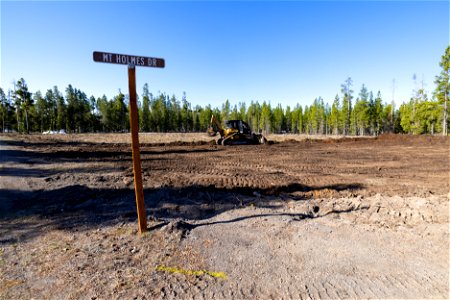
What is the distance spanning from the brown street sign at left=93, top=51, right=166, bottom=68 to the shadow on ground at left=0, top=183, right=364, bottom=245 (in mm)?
3105

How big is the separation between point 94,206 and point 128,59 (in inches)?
153

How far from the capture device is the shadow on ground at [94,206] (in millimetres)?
5102

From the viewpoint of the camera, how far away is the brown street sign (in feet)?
12.3

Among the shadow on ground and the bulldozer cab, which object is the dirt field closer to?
the shadow on ground

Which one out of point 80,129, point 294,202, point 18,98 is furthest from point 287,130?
point 294,202

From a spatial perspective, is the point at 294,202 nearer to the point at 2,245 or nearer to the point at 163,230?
the point at 163,230

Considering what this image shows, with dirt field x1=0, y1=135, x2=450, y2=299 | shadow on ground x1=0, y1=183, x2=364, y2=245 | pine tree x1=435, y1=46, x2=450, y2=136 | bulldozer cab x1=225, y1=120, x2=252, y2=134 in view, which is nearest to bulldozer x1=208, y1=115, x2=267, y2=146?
bulldozer cab x1=225, y1=120, x2=252, y2=134

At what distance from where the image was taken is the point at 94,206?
19.7 ft

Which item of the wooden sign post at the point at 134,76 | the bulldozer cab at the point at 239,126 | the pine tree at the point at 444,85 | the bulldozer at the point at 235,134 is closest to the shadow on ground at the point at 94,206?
the wooden sign post at the point at 134,76

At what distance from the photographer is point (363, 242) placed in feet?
13.5

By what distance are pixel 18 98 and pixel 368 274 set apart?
190 feet

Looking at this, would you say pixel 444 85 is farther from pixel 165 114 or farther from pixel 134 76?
pixel 165 114

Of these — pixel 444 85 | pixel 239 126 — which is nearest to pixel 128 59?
pixel 239 126

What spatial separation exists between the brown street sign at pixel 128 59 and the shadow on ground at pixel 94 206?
3.10 meters
